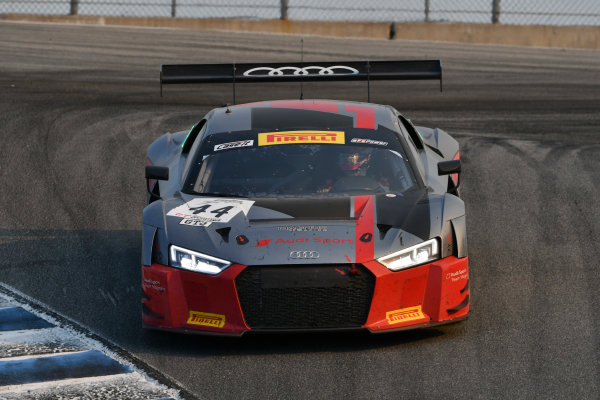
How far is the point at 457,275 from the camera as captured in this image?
22.7ft

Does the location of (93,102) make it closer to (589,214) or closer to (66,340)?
(589,214)

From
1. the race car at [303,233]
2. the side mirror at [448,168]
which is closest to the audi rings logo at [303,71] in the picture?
the race car at [303,233]

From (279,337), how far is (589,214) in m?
4.22

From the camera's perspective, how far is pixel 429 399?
587 centimetres

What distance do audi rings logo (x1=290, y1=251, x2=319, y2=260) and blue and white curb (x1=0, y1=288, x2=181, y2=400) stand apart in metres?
1.07

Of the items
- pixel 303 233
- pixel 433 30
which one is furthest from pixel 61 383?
pixel 433 30

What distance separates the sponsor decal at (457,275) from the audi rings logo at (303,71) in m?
3.32

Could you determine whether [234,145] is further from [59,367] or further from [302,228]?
[59,367]

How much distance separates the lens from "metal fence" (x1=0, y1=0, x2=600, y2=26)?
81.5ft

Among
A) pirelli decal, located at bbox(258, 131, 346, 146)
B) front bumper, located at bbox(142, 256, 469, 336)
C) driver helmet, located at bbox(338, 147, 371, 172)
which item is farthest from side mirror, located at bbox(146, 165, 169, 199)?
driver helmet, located at bbox(338, 147, 371, 172)

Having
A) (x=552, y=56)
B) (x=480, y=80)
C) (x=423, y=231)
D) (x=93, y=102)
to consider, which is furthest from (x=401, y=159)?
(x=552, y=56)

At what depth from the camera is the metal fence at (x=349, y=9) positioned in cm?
2483

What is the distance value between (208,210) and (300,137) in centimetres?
119

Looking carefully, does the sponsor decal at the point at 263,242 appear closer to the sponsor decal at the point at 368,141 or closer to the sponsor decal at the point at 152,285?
the sponsor decal at the point at 152,285
